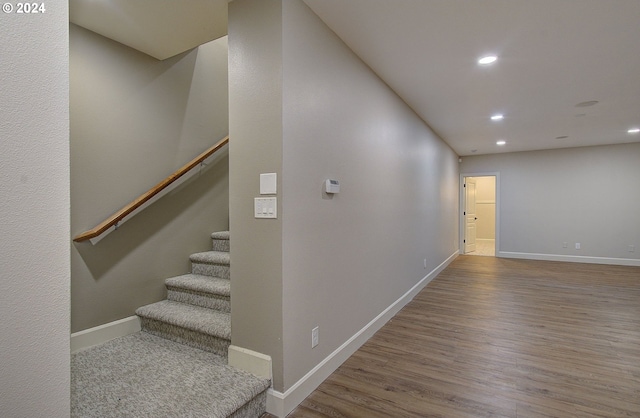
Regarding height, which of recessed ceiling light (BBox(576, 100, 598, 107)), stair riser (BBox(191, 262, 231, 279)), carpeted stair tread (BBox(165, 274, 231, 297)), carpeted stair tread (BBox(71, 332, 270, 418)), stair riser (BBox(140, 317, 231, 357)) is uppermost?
recessed ceiling light (BBox(576, 100, 598, 107))

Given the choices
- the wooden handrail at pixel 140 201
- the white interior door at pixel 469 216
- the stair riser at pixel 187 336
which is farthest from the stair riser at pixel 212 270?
the white interior door at pixel 469 216

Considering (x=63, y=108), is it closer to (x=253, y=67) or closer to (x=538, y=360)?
(x=253, y=67)

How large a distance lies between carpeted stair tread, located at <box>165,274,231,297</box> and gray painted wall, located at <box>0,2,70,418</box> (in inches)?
62.8

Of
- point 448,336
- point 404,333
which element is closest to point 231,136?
point 404,333

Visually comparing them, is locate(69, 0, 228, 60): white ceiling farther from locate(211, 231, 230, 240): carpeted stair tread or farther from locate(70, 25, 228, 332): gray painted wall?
locate(211, 231, 230, 240): carpeted stair tread

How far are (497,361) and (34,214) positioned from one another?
304 cm

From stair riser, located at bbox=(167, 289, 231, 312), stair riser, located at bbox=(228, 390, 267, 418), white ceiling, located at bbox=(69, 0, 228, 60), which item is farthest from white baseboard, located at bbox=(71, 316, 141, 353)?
white ceiling, located at bbox=(69, 0, 228, 60)

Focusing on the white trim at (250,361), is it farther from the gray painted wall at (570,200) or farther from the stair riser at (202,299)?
the gray painted wall at (570,200)

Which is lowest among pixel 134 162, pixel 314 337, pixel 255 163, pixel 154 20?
pixel 314 337

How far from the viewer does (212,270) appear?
9.64ft

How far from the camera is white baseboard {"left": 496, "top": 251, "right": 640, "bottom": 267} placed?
21.5 ft

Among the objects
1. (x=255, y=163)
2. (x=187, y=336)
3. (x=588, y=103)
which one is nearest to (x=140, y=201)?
(x=187, y=336)

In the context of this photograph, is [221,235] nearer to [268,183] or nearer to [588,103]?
[268,183]

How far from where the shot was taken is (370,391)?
2.12 metres
